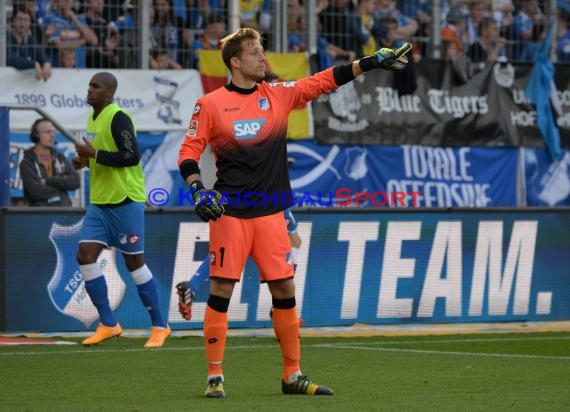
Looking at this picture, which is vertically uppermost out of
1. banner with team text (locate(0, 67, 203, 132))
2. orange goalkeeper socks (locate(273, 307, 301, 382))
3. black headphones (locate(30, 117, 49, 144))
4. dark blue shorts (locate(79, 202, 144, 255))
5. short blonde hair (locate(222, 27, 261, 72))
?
short blonde hair (locate(222, 27, 261, 72))

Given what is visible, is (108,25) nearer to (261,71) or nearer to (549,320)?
(549,320)

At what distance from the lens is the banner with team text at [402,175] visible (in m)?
19.8

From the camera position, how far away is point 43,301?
45.3 ft

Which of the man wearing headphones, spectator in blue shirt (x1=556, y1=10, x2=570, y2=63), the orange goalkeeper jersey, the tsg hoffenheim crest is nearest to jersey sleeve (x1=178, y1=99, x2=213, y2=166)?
the orange goalkeeper jersey

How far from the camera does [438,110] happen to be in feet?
68.9

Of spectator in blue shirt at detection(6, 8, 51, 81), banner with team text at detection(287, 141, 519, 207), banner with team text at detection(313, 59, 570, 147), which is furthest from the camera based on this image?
banner with team text at detection(313, 59, 570, 147)

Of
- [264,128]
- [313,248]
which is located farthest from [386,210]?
[264,128]

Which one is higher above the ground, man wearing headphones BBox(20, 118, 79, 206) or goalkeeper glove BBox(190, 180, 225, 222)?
goalkeeper glove BBox(190, 180, 225, 222)

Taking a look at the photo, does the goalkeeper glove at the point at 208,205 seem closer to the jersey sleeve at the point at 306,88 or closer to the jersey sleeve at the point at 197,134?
the jersey sleeve at the point at 197,134

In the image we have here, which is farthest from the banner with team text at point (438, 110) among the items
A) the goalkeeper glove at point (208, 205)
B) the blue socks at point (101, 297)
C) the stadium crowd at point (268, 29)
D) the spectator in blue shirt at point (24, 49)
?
the goalkeeper glove at point (208, 205)

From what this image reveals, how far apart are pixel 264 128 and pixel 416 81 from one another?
483 inches

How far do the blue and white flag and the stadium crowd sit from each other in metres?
0.40

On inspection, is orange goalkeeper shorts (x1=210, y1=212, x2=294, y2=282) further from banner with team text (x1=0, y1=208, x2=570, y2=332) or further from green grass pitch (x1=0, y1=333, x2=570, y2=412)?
banner with team text (x1=0, y1=208, x2=570, y2=332)

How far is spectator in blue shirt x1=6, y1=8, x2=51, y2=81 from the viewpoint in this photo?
17609mm
